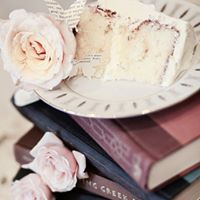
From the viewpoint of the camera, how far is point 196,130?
53 cm

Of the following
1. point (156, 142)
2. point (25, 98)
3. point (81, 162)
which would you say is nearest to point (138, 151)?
point (156, 142)

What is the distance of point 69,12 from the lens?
2.08 ft

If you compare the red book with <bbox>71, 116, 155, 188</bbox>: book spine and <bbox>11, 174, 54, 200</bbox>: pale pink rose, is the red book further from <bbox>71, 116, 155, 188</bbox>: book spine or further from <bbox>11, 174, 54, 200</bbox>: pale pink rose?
<bbox>11, 174, 54, 200</bbox>: pale pink rose

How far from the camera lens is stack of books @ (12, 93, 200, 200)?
0.52 m

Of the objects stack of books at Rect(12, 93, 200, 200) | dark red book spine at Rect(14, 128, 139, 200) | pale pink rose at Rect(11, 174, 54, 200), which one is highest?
stack of books at Rect(12, 93, 200, 200)

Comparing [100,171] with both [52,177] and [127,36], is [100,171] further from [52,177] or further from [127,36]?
[127,36]

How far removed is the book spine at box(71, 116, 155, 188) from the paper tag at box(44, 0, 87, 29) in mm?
128

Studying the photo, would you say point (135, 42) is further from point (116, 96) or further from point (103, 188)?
point (103, 188)

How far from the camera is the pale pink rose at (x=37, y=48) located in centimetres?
58

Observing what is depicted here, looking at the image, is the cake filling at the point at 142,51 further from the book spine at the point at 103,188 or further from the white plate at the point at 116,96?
the book spine at the point at 103,188

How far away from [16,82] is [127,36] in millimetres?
148

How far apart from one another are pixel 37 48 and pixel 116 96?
0.37ft

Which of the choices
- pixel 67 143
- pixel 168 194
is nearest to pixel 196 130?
pixel 168 194

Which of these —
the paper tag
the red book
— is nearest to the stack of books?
the red book
